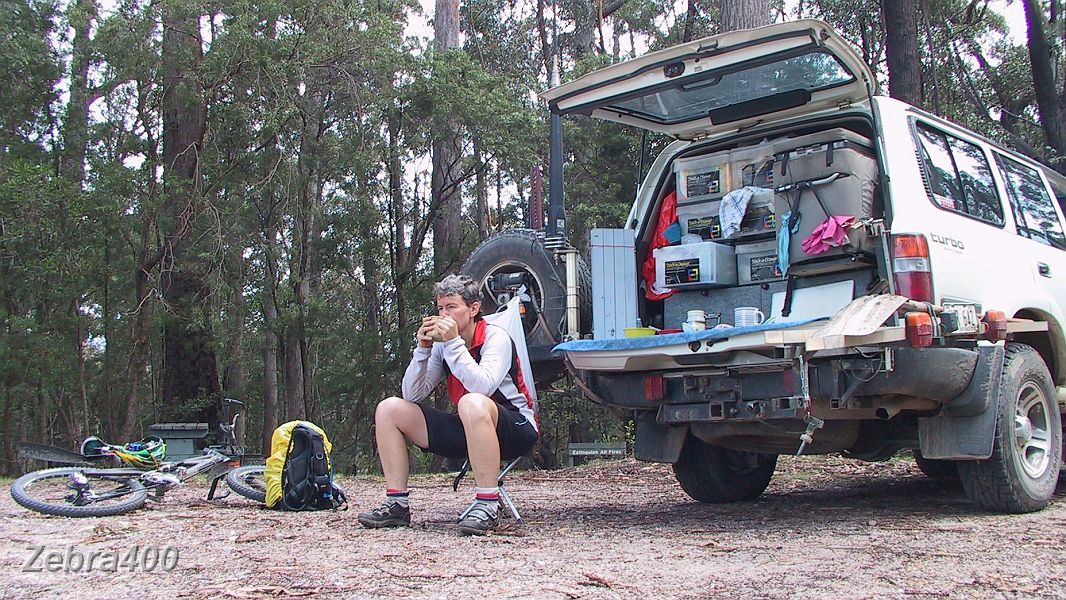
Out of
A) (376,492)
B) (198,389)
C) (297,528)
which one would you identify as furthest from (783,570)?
(198,389)

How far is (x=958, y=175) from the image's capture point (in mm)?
5070

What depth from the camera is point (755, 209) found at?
5.43 m

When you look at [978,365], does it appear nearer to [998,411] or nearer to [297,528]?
[998,411]

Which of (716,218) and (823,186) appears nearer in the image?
(823,186)

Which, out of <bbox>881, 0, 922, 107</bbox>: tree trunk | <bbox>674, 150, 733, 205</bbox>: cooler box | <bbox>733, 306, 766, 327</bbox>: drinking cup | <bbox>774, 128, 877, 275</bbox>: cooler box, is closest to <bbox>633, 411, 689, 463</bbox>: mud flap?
<bbox>733, 306, 766, 327</bbox>: drinking cup

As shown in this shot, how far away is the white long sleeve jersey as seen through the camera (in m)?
4.41

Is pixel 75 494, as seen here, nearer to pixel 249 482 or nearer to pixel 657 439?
pixel 249 482

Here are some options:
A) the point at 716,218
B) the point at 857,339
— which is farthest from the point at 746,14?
the point at 857,339

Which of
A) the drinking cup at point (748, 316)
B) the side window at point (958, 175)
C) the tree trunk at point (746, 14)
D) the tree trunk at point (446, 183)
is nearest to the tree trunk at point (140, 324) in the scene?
the tree trunk at point (446, 183)

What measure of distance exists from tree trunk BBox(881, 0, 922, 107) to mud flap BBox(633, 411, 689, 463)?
7772mm

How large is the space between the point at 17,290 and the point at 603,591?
41.1 feet

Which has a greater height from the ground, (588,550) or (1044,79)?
(1044,79)

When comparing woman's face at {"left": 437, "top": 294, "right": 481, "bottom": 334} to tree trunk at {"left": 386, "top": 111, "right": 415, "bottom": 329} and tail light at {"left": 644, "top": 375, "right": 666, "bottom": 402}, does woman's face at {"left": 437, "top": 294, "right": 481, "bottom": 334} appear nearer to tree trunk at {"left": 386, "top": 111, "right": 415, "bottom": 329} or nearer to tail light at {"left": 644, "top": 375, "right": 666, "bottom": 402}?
tail light at {"left": 644, "top": 375, "right": 666, "bottom": 402}

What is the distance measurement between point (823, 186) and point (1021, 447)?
5.28 feet
